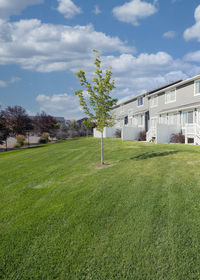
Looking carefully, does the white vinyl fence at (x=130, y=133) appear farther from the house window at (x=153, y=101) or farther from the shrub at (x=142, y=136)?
the house window at (x=153, y=101)

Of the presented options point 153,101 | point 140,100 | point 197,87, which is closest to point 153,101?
point 153,101

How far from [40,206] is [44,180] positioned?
7.00ft

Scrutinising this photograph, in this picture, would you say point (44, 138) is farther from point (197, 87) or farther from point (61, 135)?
point (197, 87)

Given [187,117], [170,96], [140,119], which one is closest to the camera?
[187,117]

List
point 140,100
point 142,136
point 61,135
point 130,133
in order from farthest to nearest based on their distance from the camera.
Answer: point 61,135 → point 140,100 → point 142,136 → point 130,133

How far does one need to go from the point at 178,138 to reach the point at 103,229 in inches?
617

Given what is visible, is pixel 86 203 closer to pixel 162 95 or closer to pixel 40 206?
pixel 40 206

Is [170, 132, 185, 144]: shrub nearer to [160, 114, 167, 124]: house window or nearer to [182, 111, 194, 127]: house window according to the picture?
[182, 111, 194, 127]: house window

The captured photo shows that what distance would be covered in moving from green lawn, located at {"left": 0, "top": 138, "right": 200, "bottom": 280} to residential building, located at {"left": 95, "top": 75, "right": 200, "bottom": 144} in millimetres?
11118

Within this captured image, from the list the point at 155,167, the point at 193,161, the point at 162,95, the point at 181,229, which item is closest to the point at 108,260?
the point at 181,229

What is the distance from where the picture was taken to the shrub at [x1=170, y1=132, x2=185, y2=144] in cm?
1709

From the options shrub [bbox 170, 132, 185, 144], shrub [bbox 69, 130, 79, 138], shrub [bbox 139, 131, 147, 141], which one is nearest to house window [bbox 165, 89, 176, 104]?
shrub [bbox 139, 131, 147, 141]

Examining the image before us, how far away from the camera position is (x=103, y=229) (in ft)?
11.8

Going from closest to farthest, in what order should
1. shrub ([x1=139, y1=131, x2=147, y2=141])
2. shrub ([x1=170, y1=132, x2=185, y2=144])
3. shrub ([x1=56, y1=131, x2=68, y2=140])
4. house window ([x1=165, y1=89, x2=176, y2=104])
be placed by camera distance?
shrub ([x1=170, y1=132, x2=185, y2=144]) → house window ([x1=165, y1=89, x2=176, y2=104]) → shrub ([x1=139, y1=131, x2=147, y2=141]) → shrub ([x1=56, y1=131, x2=68, y2=140])
